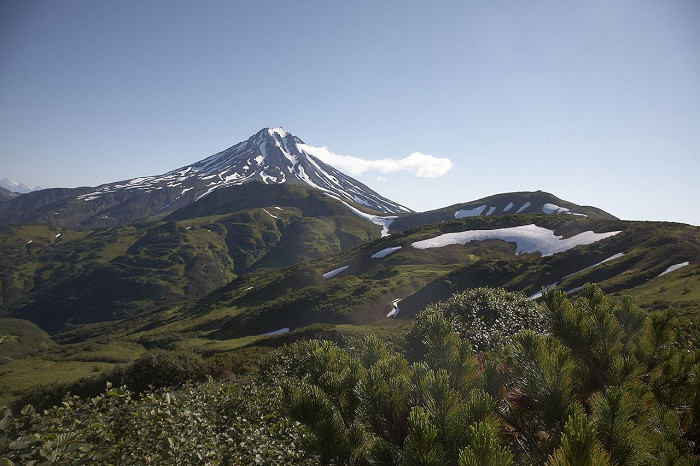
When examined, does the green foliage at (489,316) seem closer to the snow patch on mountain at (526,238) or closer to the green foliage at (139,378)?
the green foliage at (139,378)

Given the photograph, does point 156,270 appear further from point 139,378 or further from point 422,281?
point 139,378

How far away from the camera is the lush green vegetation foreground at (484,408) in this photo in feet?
9.17

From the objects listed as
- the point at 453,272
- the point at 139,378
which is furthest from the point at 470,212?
the point at 139,378

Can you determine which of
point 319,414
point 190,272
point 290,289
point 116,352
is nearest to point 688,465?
point 319,414

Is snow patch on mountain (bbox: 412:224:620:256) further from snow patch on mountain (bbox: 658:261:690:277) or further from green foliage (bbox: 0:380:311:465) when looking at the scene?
green foliage (bbox: 0:380:311:465)

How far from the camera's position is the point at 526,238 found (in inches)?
3194

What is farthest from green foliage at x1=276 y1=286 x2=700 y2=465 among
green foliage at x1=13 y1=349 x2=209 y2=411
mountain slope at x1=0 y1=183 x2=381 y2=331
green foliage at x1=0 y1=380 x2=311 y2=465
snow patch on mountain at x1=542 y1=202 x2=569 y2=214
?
mountain slope at x1=0 y1=183 x2=381 y2=331

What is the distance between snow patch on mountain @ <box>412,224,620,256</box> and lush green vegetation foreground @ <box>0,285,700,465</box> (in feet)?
241

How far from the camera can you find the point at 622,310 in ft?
18.1

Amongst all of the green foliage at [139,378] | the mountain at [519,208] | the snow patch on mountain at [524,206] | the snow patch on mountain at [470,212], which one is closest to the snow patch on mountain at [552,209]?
the mountain at [519,208]

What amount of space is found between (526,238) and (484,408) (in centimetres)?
8853

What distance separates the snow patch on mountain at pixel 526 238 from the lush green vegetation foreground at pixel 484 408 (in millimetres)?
73508

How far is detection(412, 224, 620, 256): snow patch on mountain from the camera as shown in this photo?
227ft

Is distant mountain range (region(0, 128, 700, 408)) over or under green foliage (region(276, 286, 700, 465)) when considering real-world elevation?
under
